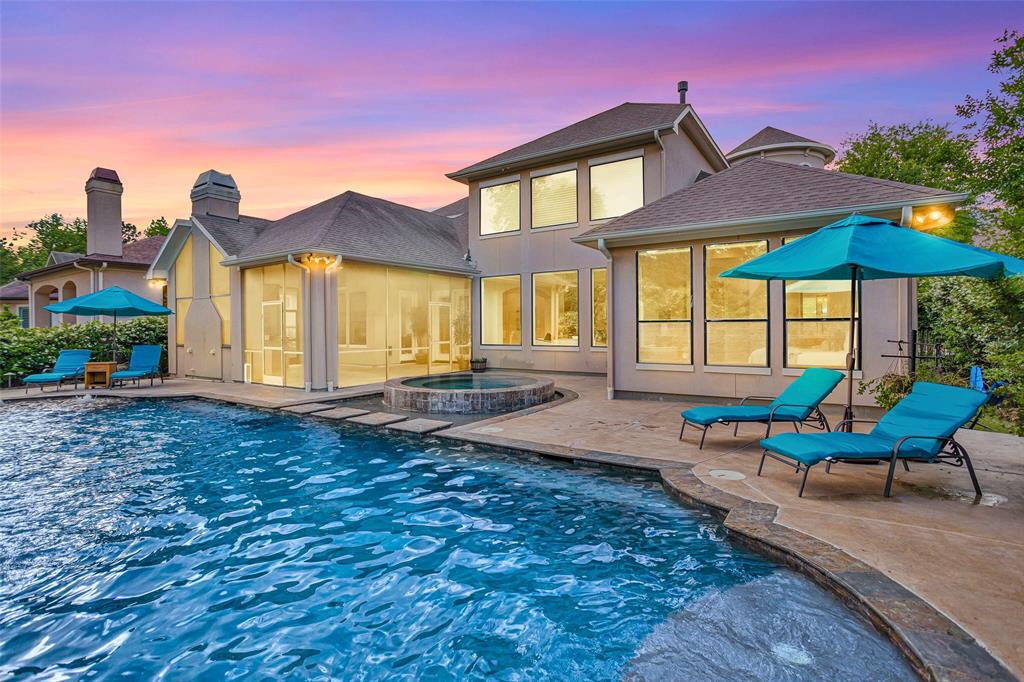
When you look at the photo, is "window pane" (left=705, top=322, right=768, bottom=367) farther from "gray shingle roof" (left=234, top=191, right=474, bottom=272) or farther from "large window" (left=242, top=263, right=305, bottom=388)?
"large window" (left=242, top=263, right=305, bottom=388)

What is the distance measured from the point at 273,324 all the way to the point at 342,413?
210 inches

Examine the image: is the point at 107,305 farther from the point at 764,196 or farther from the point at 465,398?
the point at 764,196

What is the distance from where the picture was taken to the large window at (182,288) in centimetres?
1479

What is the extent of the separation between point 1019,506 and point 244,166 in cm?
2007

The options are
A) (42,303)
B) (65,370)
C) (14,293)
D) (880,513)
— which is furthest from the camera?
(14,293)

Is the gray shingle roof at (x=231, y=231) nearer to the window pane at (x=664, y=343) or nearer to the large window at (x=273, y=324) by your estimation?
the large window at (x=273, y=324)

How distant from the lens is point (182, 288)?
1505cm

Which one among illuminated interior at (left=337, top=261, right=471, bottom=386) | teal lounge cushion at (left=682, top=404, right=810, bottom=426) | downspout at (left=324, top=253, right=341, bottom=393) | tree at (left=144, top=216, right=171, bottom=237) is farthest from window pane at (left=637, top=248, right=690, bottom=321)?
tree at (left=144, top=216, right=171, bottom=237)

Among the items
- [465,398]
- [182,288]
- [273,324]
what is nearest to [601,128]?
[465,398]

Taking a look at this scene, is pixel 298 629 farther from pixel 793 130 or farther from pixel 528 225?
pixel 793 130

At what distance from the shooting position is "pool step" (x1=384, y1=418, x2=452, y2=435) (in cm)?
732

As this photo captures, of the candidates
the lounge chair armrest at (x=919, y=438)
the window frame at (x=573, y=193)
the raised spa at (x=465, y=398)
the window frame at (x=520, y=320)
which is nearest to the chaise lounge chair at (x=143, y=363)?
the raised spa at (x=465, y=398)

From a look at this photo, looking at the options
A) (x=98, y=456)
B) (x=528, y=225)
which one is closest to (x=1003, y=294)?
(x=528, y=225)

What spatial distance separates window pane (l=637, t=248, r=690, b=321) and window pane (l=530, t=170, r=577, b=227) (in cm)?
462
